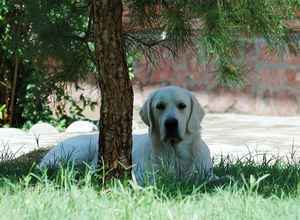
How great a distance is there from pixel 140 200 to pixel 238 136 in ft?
17.1

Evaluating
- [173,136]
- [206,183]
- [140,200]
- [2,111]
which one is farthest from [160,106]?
[2,111]

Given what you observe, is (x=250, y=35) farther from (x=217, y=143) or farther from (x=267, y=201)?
(x=217, y=143)

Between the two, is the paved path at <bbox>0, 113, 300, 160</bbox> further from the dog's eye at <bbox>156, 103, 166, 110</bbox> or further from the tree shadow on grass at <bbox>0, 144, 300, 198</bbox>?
the dog's eye at <bbox>156, 103, 166, 110</bbox>

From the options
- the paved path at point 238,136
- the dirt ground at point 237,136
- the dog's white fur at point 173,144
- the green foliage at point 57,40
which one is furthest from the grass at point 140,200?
Answer: the paved path at point 238,136

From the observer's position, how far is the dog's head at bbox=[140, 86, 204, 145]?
5477 mm

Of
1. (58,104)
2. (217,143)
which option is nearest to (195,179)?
(217,143)

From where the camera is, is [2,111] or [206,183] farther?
[2,111]

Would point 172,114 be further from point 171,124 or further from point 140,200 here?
point 140,200

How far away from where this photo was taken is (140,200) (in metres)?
4.07

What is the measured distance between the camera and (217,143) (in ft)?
28.0

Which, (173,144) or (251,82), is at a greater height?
(251,82)

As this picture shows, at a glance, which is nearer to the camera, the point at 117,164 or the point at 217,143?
the point at 117,164

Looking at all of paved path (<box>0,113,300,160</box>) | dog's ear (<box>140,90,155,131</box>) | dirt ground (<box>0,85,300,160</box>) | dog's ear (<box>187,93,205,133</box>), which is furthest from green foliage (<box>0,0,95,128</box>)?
paved path (<box>0,113,300,160</box>)

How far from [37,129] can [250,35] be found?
18.6 feet
